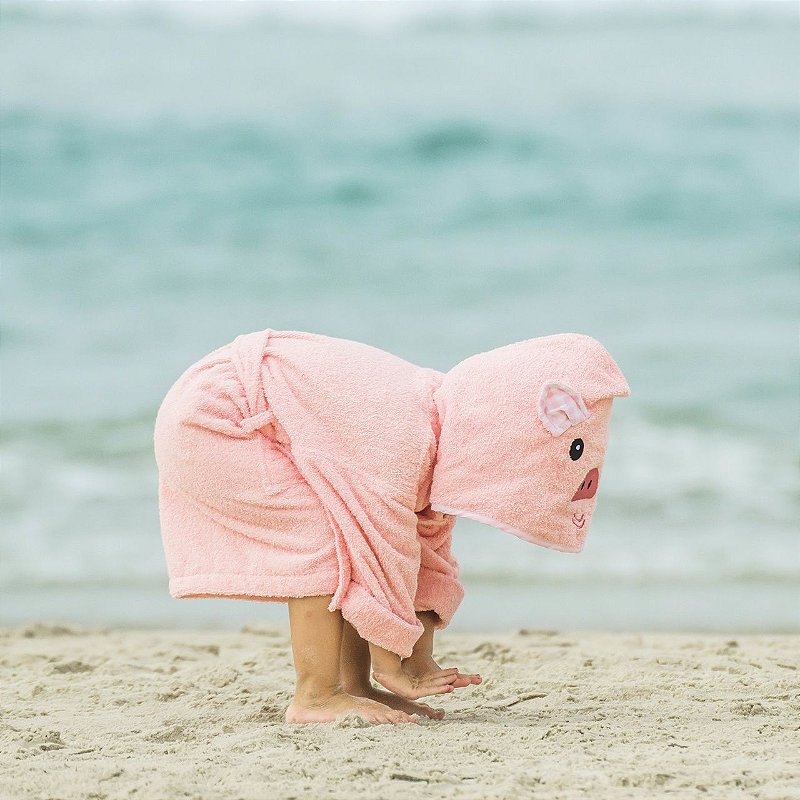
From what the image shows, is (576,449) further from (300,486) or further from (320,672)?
(320,672)

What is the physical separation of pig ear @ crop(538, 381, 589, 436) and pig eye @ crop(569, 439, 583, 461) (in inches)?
2.0

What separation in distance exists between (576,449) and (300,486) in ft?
1.89

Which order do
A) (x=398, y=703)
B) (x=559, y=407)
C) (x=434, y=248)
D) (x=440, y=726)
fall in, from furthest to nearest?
(x=434, y=248) < (x=398, y=703) < (x=440, y=726) < (x=559, y=407)

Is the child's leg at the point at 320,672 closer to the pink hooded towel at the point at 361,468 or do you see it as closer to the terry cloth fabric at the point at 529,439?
the pink hooded towel at the point at 361,468

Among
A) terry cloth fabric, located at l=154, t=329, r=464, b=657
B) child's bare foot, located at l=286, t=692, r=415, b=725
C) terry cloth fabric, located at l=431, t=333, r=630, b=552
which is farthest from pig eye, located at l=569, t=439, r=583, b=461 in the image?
child's bare foot, located at l=286, t=692, r=415, b=725

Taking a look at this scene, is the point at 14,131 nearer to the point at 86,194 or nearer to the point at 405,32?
the point at 86,194

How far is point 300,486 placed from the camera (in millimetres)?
2391

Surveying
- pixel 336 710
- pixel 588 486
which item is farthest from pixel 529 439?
pixel 336 710

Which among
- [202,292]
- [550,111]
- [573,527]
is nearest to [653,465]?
[573,527]

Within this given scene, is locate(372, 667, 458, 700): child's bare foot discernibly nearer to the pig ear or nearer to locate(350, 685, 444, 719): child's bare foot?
locate(350, 685, 444, 719): child's bare foot

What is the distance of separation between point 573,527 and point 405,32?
42.3ft

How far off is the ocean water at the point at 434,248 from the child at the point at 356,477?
1625mm

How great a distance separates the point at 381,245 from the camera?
9.61 m

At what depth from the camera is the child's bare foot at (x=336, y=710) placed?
95.3 inches
